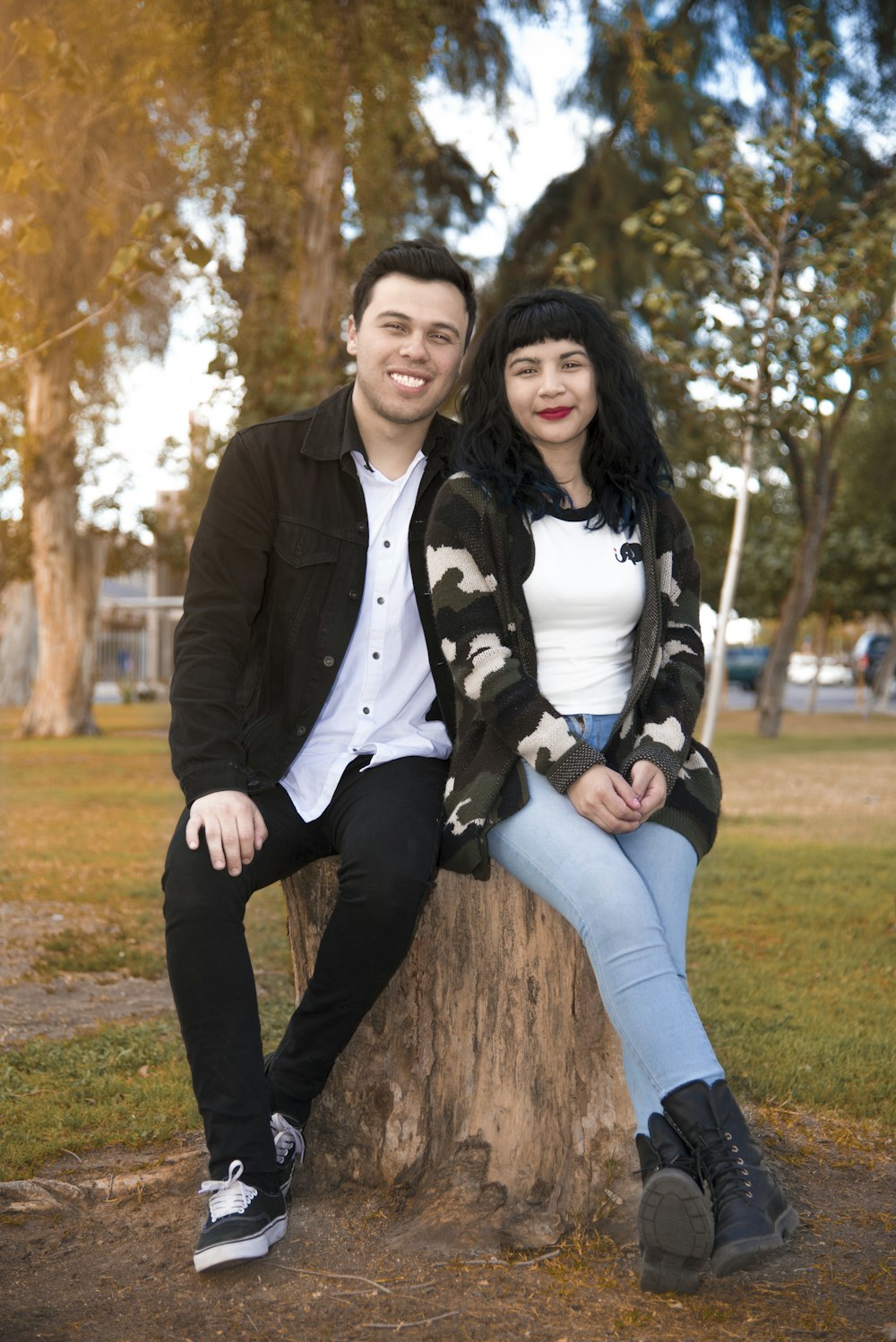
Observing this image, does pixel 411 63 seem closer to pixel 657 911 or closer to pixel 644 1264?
pixel 657 911

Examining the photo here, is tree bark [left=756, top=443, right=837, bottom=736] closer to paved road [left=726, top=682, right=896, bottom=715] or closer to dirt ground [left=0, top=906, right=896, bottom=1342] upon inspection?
paved road [left=726, top=682, right=896, bottom=715]

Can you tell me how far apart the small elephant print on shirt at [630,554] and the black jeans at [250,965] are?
2.41ft

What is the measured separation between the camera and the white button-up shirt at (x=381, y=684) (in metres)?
3.17

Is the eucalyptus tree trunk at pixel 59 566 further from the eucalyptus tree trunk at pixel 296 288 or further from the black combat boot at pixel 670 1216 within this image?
the black combat boot at pixel 670 1216

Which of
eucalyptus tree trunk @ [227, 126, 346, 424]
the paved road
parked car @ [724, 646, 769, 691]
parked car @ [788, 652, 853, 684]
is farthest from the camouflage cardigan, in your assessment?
parked car @ [788, 652, 853, 684]

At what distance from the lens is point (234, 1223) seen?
263 centimetres

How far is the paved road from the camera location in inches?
1410

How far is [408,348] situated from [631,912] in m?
1.55

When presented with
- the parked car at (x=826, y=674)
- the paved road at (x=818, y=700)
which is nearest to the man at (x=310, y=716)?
the paved road at (x=818, y=700)

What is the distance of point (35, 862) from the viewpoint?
8461 millimetres

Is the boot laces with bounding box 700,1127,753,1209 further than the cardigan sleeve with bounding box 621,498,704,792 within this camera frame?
No

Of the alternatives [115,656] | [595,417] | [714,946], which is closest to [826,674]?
[115,656]

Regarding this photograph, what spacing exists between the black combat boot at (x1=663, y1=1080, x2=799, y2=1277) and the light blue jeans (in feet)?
0.14

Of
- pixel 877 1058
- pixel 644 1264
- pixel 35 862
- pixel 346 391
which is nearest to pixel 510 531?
pixel 346 391
